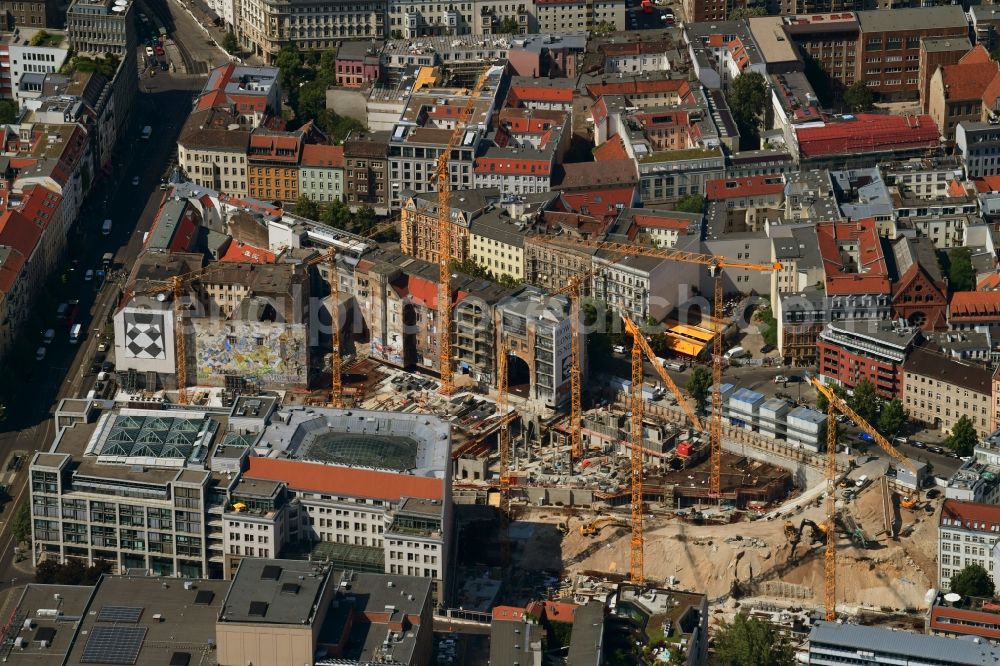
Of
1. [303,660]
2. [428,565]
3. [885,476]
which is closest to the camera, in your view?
[303,660]

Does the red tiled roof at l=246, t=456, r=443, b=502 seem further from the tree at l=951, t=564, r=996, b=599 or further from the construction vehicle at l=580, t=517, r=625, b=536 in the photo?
the tree at l=951, t=564, r=996, b=599

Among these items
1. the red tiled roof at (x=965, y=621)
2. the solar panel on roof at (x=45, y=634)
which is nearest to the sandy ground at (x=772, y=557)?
the red tiled roof at (x=965, y=621)

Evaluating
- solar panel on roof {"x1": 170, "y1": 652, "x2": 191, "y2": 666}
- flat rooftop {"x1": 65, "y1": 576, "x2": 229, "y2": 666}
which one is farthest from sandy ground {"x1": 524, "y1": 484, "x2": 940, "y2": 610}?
solar panel on roof {"x1": 170, "y1": 652, "x2": 191, "y2": 666}

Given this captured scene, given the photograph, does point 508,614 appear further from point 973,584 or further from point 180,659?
point 973,584

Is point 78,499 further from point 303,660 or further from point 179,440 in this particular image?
point 303,660

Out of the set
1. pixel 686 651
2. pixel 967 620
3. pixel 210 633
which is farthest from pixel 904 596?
A: pixel 210 633

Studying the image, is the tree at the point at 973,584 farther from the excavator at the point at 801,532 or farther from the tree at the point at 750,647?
the tree at the point at 750,647
